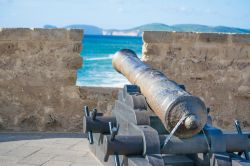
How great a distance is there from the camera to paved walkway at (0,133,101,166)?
177 inches

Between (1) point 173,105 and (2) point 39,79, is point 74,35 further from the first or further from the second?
(1) point 173,105

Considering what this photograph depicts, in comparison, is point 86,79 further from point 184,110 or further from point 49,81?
point 184,110

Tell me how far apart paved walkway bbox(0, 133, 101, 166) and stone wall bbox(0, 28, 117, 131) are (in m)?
0.27

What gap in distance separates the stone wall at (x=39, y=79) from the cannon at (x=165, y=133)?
2.14m

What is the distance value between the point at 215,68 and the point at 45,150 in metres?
2.81

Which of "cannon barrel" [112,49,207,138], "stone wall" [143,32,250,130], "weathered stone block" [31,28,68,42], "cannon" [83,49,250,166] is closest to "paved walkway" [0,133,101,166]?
"cannon" [83,49,250,166]

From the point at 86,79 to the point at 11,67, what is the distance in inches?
828

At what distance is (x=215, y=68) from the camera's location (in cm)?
643

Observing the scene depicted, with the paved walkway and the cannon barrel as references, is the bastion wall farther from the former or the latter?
the cannon barrel

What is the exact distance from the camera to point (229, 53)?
6441mm

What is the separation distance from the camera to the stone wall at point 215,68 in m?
6.35

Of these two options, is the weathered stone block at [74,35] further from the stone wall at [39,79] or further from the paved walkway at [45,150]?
the paved walkway at [45,150]

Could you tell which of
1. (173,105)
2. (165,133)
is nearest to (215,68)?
(165,133)

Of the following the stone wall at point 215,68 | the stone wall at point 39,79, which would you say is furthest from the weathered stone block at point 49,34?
the stone wall at point 215,68
